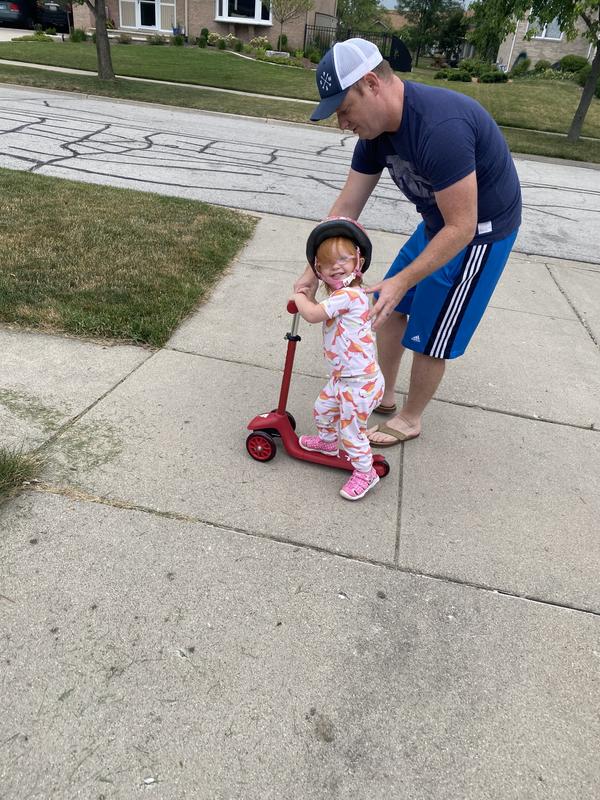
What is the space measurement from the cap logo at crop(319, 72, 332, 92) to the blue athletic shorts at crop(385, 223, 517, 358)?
844mm

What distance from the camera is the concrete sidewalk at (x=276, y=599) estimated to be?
5.16 feet

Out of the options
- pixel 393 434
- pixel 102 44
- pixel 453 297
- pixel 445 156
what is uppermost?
pixel 445 156

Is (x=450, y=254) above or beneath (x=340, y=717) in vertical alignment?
above

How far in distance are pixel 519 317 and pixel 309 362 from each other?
80.3 inches

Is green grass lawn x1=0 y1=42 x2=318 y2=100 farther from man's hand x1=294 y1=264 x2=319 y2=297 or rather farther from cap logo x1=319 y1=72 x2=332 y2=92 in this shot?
cap logo x1=319 y1=72 x2=332 y2=92

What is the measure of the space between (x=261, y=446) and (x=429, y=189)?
1300mm

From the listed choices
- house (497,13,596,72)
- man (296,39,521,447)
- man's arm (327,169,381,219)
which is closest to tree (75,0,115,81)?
man's arm (327,169,381,219)

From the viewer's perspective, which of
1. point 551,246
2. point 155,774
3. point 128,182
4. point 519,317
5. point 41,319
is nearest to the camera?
point 155,774

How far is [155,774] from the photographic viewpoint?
4.93 feet

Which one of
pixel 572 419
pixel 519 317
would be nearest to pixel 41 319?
pixel 572 419

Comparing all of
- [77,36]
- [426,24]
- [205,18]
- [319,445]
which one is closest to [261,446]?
[319,445]

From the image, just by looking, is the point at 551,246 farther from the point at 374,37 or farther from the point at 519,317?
the point at 374,37

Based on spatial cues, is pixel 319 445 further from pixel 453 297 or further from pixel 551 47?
pixel 551 47

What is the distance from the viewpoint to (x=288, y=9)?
32.1 metres
